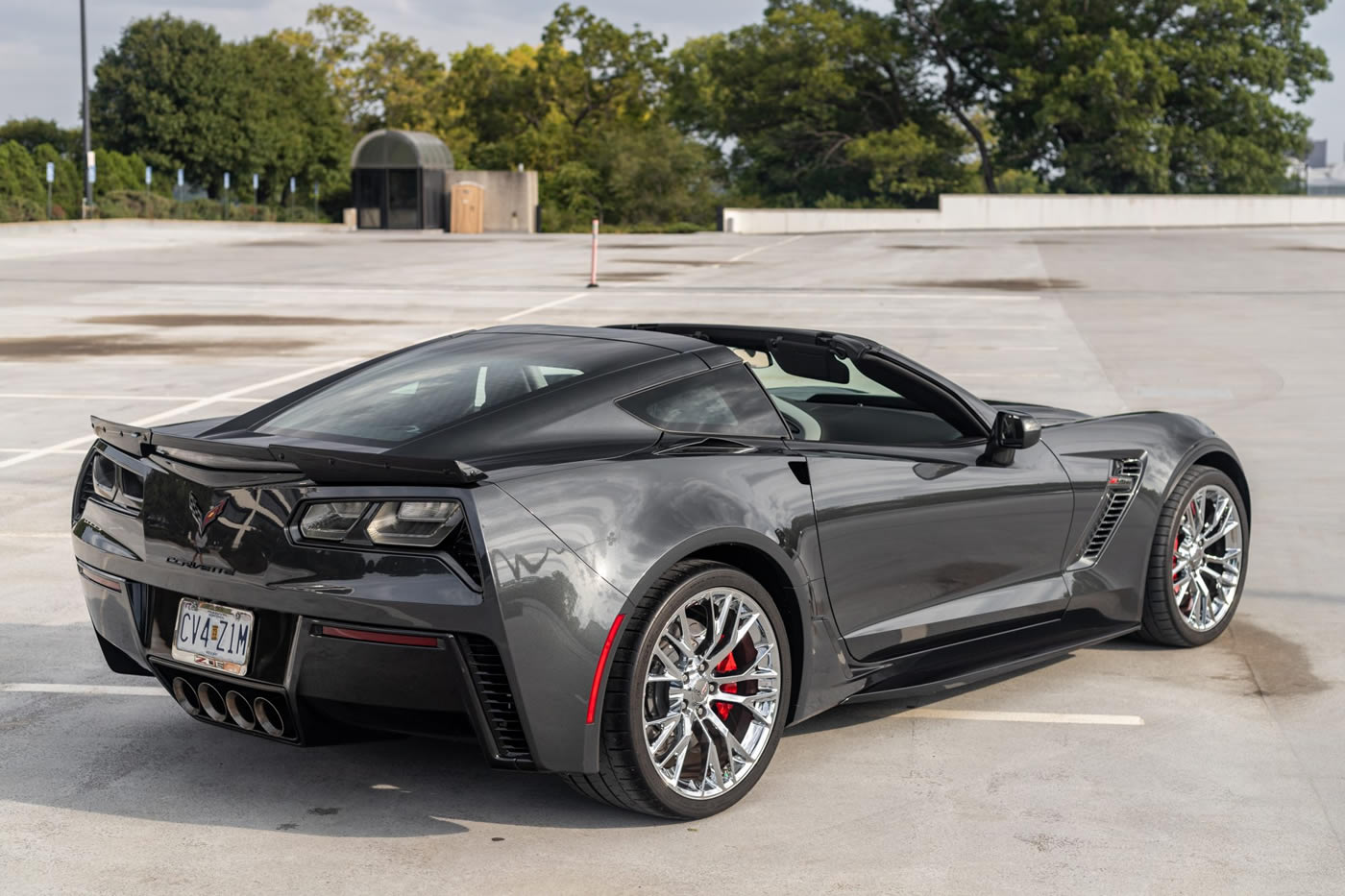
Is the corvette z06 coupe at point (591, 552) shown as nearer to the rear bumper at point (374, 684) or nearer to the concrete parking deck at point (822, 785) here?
the rear bumper at point (374, 684)

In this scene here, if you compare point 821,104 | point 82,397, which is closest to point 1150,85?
point 821,104

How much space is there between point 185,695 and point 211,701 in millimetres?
115

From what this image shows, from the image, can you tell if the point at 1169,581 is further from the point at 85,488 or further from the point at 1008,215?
the point at 1008,215

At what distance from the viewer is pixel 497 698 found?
4.10m

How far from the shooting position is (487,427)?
446 centimetres

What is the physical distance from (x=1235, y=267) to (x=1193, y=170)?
146ft

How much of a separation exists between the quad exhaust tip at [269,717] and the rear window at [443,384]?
0.77 m

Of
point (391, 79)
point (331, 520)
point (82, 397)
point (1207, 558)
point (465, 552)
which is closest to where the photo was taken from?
point (465, 552)

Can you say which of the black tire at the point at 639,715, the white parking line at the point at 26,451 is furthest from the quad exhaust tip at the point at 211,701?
the white parking line at the point at 26,451

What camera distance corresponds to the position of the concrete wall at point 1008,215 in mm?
66938

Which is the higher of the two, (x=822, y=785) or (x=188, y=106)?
(x=188, y=106)

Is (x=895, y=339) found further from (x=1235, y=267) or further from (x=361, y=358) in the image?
(x=1235, y=267)

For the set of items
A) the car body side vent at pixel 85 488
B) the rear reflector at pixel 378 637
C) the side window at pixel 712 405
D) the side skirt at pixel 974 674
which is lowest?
the side skirt at pixel 974 674

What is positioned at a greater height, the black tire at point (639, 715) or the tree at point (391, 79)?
the tree at point (391, 79)
